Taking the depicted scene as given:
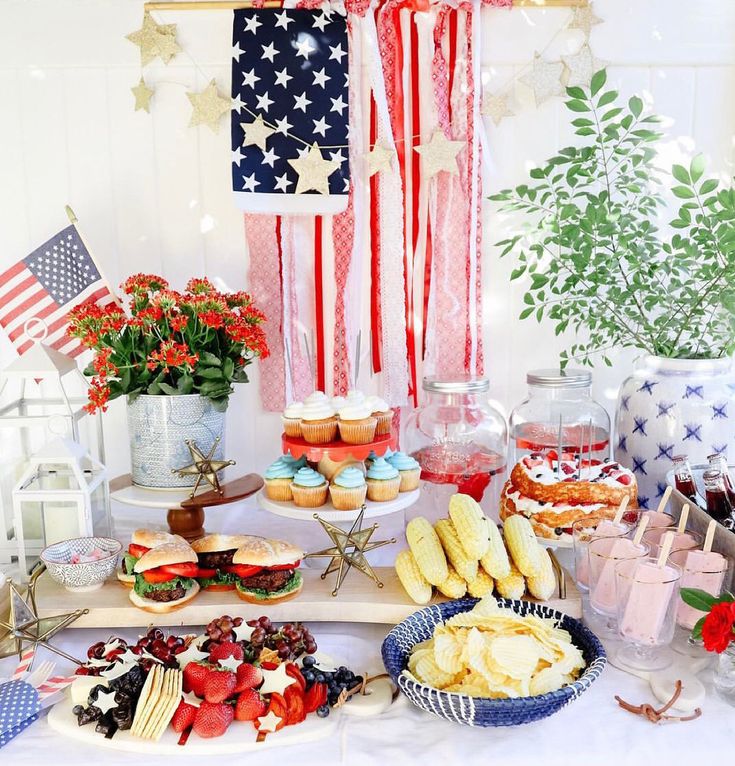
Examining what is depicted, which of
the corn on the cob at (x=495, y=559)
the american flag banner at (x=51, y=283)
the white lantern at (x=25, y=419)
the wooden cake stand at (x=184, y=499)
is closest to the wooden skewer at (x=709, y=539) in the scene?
the corn on the cob at (x=495, y=559)

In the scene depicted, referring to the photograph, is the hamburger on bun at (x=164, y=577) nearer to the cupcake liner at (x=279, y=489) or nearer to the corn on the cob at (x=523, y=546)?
the cupcake liner at (x=279, y=489)

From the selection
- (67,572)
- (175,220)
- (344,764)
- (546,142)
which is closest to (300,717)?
(344,764)

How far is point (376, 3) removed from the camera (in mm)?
2006

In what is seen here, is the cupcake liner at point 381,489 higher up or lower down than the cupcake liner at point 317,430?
lower down

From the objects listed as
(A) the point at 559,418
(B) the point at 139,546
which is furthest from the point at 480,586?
(A) the point at 559,418

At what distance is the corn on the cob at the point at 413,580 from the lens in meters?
1.35

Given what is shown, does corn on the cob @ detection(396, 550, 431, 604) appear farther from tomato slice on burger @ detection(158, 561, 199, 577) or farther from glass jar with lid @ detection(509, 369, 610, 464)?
glass jar with lid @ detection(509, 369, 610, 464)

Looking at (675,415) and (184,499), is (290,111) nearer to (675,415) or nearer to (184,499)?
(184,499)

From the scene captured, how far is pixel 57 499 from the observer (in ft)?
4.90

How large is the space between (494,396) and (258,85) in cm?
111

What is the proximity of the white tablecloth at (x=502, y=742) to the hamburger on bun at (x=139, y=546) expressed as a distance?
0.33 m

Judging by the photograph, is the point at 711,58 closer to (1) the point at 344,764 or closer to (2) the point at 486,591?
(2) the point at 486,591

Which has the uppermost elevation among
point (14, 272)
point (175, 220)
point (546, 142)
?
point (546, 142)

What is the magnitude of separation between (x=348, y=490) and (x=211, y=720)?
549mm
